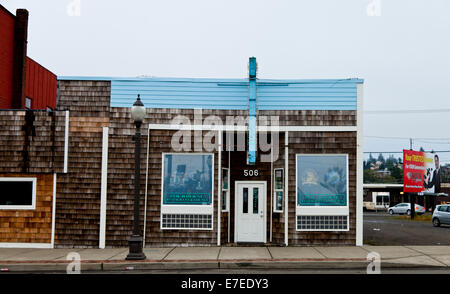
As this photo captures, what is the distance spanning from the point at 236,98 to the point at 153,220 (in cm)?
482

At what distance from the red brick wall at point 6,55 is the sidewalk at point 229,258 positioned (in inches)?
259

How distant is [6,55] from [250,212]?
11.5 m

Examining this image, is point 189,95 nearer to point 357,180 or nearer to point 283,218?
point 283,218

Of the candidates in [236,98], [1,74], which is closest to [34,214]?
[1,74]

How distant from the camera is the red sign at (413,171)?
33.5m

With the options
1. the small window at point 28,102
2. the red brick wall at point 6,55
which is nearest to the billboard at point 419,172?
the small window at point 28,102

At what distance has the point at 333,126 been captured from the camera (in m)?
15.3

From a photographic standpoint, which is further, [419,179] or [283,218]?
[419,179]

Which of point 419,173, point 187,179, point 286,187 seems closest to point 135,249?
point 187,179

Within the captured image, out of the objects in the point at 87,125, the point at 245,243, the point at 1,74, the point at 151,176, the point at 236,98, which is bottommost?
the point at 245,243

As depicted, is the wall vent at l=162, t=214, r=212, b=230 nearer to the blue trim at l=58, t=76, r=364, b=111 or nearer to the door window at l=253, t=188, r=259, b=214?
the door window at l=253, t=188, r=259, b=214

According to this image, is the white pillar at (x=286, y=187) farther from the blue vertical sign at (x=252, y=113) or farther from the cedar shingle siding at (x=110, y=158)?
the blue vertical sign at (x=252, y=113)

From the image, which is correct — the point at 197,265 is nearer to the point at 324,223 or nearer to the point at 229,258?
the point at 229,258

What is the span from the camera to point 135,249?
12547 mm
